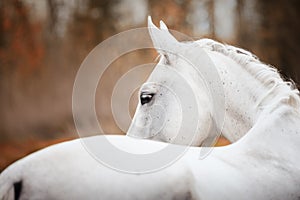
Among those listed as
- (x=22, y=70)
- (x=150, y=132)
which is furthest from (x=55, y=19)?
(x=150, y=132)

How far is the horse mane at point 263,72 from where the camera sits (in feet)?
6.05

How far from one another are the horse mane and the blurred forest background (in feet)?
28.6

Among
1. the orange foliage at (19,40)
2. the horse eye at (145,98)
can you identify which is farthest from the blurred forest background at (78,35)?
the horse eye at (145,98)

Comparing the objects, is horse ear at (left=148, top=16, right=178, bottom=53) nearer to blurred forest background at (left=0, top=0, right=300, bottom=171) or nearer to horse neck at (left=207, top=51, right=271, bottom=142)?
horse neck at (left=207, top=51, right=271, bottom=142)

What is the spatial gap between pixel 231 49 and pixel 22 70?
11.6m

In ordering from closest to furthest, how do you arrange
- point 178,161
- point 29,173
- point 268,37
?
1. point 29,173
2. point 178,161
3. point 268,37

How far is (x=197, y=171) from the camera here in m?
1.33

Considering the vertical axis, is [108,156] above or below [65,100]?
above

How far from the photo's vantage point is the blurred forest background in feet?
38.0

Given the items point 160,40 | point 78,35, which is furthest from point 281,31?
point 160,40

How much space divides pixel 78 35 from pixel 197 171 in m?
12.9

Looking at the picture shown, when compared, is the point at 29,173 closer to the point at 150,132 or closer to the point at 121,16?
the point at 150,132

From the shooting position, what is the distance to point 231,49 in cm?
229

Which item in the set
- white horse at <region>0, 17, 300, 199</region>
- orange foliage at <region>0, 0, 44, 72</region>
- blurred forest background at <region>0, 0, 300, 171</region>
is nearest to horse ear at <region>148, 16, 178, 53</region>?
white horse at <region>0, 17, 300, 199</region>
